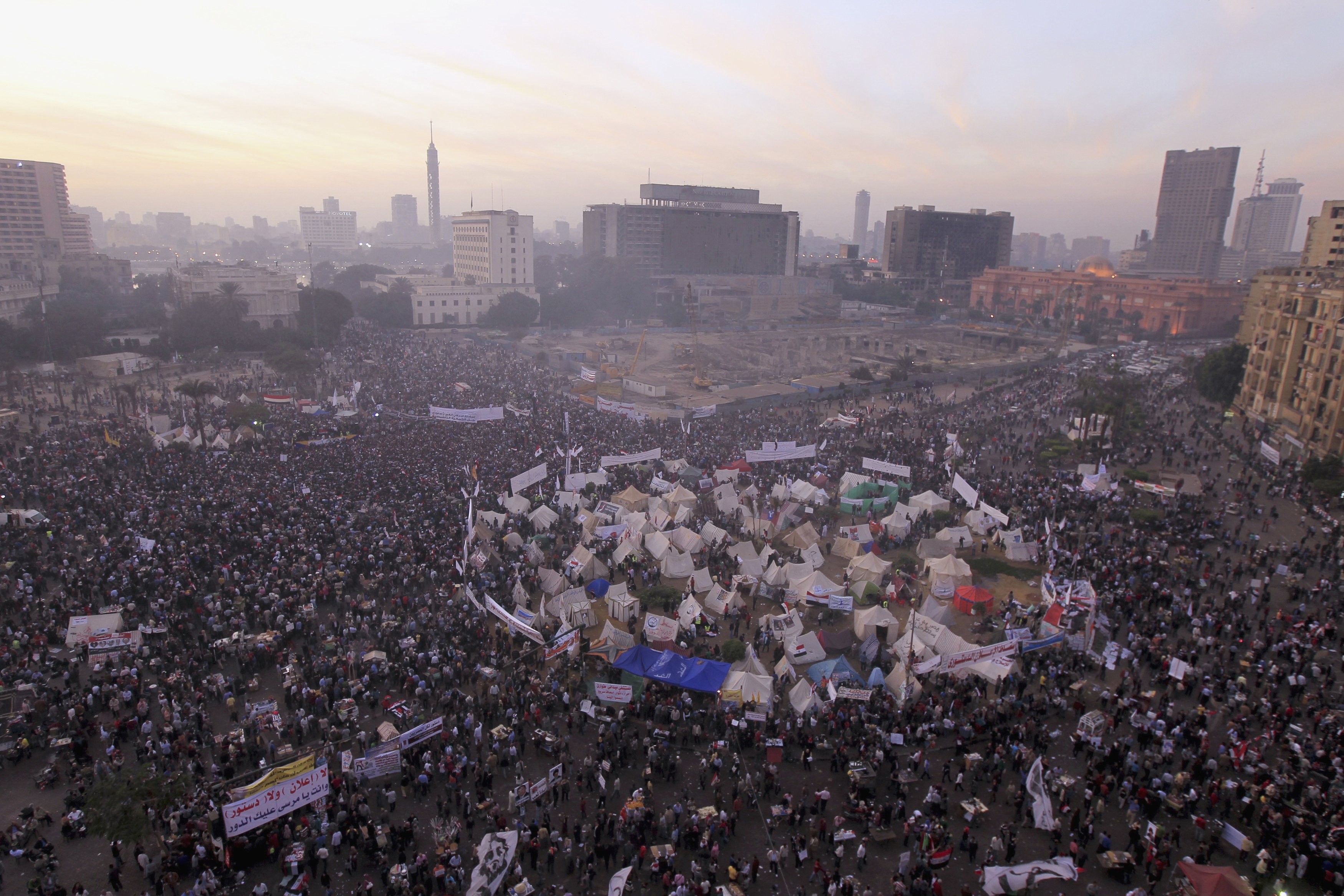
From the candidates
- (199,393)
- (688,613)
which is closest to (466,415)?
(199,393)

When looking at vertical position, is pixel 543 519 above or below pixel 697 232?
below

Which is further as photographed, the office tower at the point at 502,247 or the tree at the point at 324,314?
the office tower at the point at 502,247

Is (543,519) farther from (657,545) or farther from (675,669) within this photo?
(675,669)

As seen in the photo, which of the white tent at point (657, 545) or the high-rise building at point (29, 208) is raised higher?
the high-rise building at point (29, 208)

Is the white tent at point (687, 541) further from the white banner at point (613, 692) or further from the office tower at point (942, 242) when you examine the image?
the office tower at point (942, 242)

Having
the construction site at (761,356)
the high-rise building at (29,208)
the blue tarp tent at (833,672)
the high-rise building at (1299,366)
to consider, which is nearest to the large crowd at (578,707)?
the blue tarp tent at (833,672)

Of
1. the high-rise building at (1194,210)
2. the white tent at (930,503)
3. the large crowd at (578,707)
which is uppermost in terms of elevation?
the high-rise building at (1194,210)

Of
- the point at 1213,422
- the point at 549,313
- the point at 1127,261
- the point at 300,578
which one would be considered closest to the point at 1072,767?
the point at 300,578

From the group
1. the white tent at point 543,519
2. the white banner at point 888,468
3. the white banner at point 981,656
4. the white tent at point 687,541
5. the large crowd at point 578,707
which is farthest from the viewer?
the white banner at point 888,468
